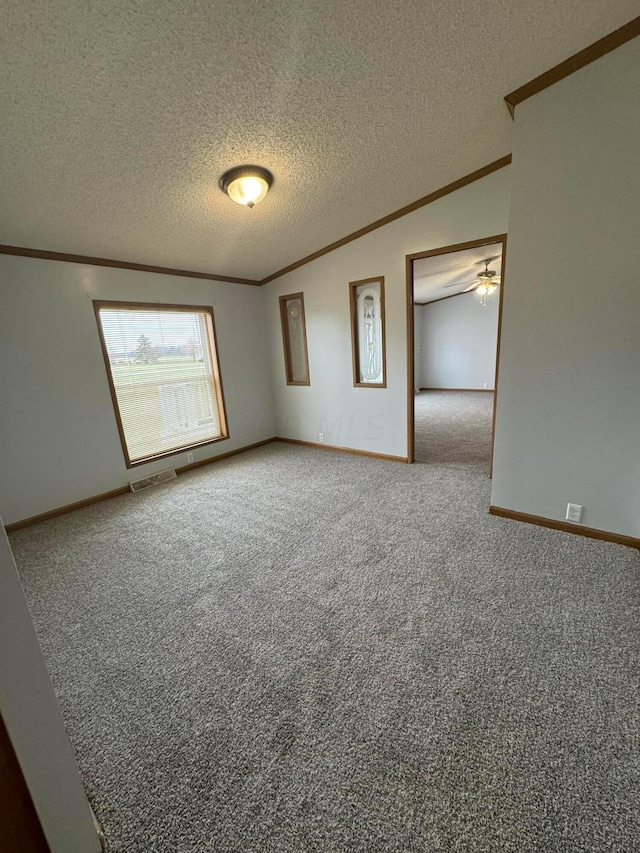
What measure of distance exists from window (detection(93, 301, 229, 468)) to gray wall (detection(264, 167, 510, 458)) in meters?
1.04

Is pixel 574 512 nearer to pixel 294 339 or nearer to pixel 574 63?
pixel 574 63

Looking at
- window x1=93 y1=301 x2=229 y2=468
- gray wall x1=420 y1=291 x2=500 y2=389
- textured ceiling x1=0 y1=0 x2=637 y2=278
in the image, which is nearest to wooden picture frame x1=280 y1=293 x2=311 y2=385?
window x1=93 y1=301 x2=229 y2=468

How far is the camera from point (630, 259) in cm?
189

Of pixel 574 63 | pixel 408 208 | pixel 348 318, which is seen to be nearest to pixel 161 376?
pixel 348 318

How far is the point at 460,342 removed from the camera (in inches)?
331

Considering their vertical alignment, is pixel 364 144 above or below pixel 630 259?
above

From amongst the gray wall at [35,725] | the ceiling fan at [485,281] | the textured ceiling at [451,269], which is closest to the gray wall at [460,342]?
the textured ceiling at [451,269]

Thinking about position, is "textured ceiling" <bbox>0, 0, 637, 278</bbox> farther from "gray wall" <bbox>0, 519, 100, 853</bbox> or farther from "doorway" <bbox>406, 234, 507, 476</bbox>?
"gray wall" <bbox>0, 519, 100, 853</bbox>

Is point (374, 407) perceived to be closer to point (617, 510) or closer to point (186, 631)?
point (617, 510)

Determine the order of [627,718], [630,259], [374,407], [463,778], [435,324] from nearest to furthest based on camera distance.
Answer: [463,778] < [627,718] < [630,259] < [374,407] < [435,324]

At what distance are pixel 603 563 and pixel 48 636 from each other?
3141 mm

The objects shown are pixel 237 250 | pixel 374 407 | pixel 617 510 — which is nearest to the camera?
pixel 617 510

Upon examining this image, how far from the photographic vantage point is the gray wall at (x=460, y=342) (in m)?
8.02

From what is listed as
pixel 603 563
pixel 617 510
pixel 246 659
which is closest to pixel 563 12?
pixel 617 510
